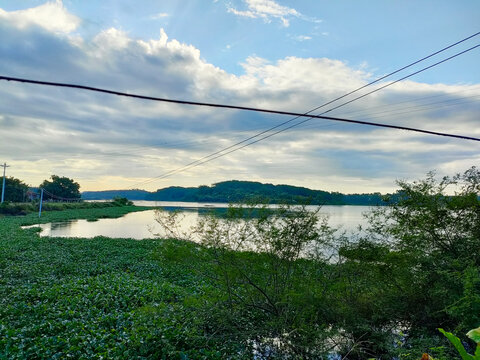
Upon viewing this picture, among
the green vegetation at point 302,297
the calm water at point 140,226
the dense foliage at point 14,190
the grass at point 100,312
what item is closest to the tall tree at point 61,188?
the dense foliage at point 14,190

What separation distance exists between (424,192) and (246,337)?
4.25 m

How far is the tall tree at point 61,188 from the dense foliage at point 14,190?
5907mm

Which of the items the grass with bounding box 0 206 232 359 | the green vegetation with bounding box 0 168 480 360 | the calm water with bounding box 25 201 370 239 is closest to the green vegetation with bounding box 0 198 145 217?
the calm water with bounding box 25 201 370 239

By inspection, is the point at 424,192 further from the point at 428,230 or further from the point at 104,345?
the point at 104,345

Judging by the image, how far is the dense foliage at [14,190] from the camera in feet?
163

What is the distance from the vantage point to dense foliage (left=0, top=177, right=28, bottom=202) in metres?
49.8

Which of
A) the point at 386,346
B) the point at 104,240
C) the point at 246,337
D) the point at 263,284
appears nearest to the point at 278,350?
the point at 246,337

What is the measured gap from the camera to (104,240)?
18891mm

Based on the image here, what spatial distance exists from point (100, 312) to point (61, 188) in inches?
2554

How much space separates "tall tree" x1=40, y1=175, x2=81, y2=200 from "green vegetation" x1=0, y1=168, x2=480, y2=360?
201ft

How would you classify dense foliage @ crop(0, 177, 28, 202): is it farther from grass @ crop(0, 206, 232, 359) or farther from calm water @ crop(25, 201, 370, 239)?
grass @ crop(0, 206, 232, 359)

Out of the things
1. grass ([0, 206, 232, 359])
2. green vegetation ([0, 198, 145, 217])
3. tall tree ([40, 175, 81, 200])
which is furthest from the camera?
tall tree ([40, 175, 81, 200])

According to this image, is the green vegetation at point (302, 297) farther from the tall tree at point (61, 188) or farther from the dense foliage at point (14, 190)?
the tall tree at point (61, 188)

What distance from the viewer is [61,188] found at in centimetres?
6431
